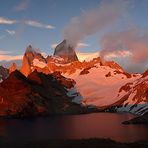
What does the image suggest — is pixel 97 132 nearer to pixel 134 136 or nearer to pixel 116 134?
pixel 116 134

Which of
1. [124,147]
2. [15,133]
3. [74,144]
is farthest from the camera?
[15,133]

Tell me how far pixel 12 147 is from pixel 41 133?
59.9 meters

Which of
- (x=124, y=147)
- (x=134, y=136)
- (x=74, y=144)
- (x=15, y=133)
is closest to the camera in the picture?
(x=124, y=147)

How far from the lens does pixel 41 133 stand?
199 m

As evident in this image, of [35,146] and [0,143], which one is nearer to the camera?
[35,146]

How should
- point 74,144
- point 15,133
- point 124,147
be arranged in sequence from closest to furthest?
point 124,147 → point 74,144 → point 15,133

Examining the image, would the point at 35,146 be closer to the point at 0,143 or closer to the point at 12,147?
the point at 12,147

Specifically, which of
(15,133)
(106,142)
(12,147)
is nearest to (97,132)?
(15,133)

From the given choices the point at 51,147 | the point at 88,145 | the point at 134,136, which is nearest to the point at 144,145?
the point at 88,145

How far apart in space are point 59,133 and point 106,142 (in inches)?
2310

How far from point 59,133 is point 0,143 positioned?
53.1m

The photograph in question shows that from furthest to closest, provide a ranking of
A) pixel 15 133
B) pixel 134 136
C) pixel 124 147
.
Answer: pixel 15 133
pixel 134 136
pixel 124 147

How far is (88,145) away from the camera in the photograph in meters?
137

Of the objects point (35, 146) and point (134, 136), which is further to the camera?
point (134, 136)
